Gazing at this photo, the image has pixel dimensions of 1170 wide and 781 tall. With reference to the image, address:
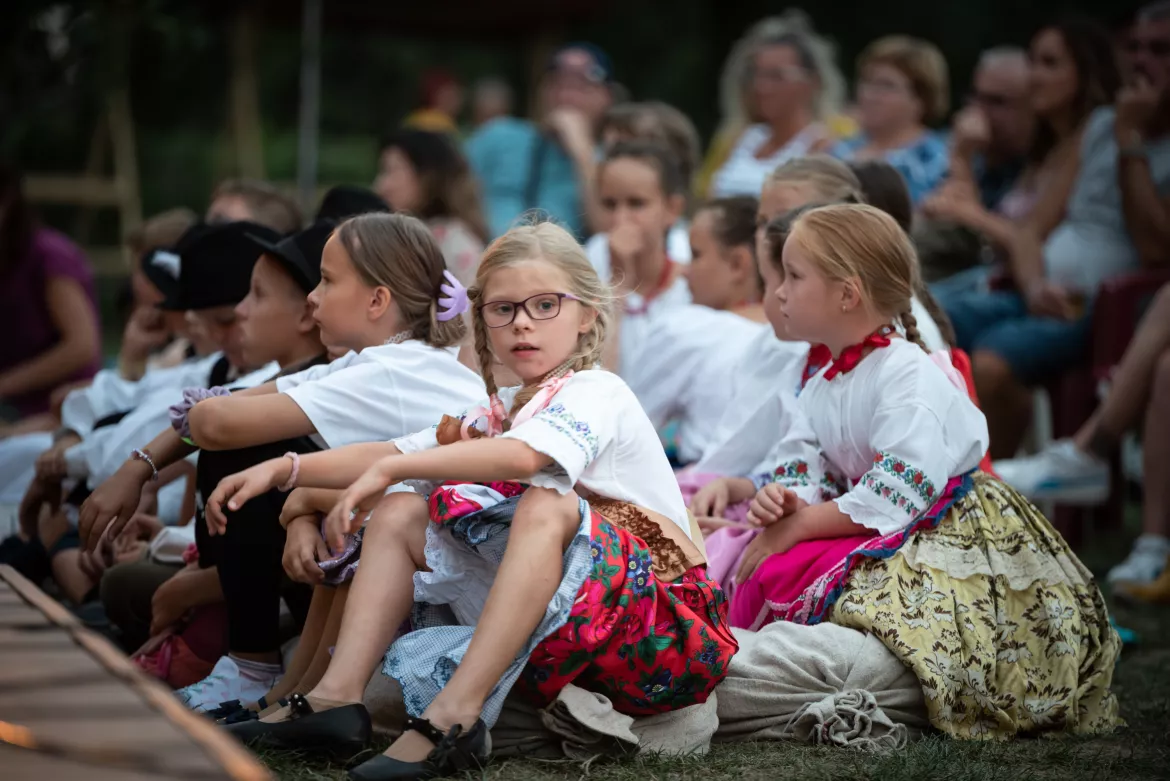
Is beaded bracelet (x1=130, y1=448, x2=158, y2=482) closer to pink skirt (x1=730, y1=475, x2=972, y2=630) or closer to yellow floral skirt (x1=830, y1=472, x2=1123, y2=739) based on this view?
pink skirt (x1=730, y1=475, x2=972, y2=630)

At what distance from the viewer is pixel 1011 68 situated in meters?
6.70

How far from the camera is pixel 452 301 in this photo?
127 inches

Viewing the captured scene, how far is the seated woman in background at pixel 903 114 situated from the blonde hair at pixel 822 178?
7.65 feet

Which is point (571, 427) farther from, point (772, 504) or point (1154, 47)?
point (1154, 47)

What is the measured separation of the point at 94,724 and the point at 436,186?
14.2ft

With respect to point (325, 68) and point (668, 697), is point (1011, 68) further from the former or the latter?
point (325, 68)

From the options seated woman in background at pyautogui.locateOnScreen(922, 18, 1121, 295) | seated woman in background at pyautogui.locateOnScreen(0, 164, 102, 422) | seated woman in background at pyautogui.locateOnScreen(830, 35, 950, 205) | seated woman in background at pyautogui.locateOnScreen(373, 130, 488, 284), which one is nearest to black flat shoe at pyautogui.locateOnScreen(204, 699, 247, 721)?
seated woman in background at pyautogui.locateOnScreen(373, 130, 488, 284)

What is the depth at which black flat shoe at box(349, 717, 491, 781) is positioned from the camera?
245cm

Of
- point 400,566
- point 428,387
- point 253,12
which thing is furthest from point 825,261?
point 253,12

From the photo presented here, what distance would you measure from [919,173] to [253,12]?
22.4 ft

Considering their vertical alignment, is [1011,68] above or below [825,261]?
above

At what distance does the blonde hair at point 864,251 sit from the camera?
3.18 metres

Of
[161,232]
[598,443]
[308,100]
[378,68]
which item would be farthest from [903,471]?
[378,68]

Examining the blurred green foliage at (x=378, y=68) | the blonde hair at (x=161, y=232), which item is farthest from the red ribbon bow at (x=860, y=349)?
the blurred green foliage at (x=378, y=68)
